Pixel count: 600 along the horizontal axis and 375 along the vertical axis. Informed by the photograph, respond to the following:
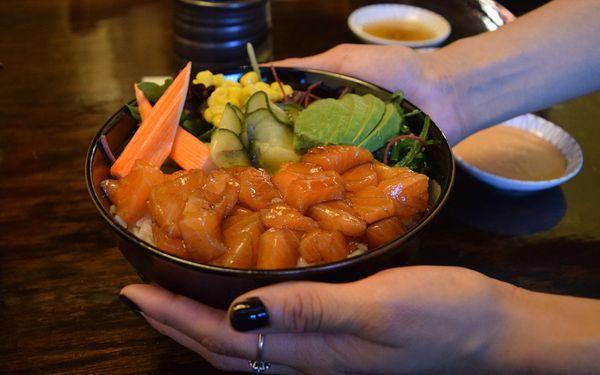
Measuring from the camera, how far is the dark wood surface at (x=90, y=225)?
1388 millimetres

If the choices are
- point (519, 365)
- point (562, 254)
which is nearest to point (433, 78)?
point (562, 254)

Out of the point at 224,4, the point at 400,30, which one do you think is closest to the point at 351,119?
the point at 224,4

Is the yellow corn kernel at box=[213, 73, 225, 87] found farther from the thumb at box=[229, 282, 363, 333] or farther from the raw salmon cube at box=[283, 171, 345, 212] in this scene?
the thumb at box=[229, 282, 363, 333]

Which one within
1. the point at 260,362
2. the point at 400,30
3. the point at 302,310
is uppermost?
the point at 302,310

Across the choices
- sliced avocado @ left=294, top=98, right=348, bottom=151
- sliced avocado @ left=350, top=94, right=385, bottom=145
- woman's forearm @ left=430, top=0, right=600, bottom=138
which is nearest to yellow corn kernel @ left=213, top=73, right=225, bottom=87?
sliced avocado @ left=294, top=98, right=348, bottom=151

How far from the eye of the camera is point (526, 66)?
203 centimetres

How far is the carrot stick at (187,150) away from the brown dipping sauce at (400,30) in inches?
72.5

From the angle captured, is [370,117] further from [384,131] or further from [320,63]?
Result: [320,63]

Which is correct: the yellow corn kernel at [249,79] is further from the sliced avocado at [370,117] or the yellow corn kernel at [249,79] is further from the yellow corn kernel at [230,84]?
the sliced avocado at [370,117]

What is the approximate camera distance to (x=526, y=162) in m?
2.02

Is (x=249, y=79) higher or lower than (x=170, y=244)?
higher

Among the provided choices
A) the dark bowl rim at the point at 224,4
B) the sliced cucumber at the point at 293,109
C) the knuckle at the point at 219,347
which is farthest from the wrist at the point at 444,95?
the knuckle at the point at 219,347

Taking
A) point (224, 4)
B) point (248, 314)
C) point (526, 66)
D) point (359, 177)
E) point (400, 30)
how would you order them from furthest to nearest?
point (400, 30) → point (224, 4) → point (526, 66) → point (359, 177) → point (248, 314)

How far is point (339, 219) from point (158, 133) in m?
0.63
